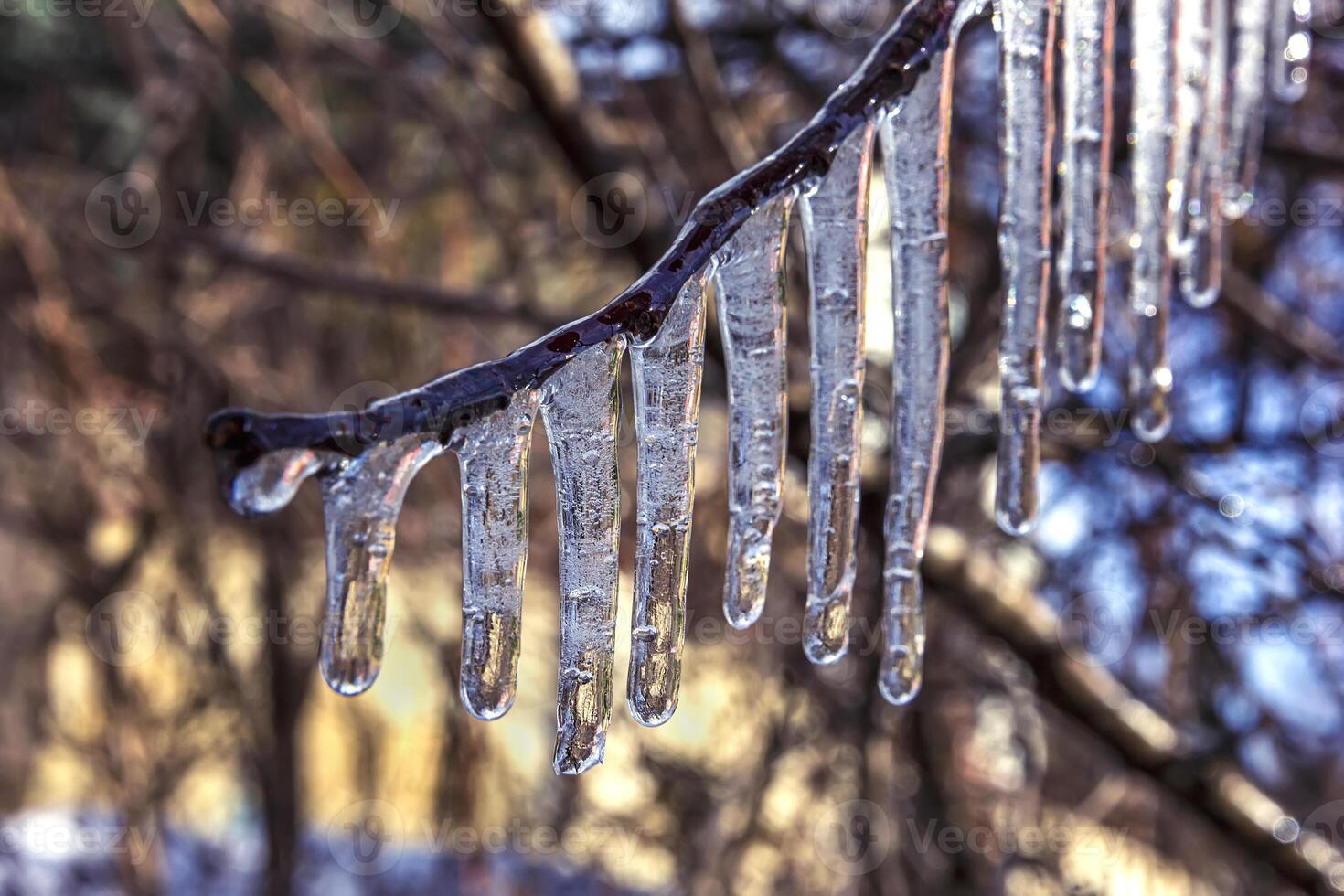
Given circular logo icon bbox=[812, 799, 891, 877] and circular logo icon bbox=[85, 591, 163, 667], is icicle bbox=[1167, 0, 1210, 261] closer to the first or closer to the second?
circular logo icon bbox=[812, 799, 891, 877]

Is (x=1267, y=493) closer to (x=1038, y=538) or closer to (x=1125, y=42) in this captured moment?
(x=1038, y=538)

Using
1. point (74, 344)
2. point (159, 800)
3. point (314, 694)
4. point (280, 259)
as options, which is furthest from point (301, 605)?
point (280, 259)

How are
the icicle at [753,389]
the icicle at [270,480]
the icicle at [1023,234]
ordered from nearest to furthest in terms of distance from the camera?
1. the icicle at [270,480]
2. the icicle at [753,389]
3. the icicle at [1023,234]
